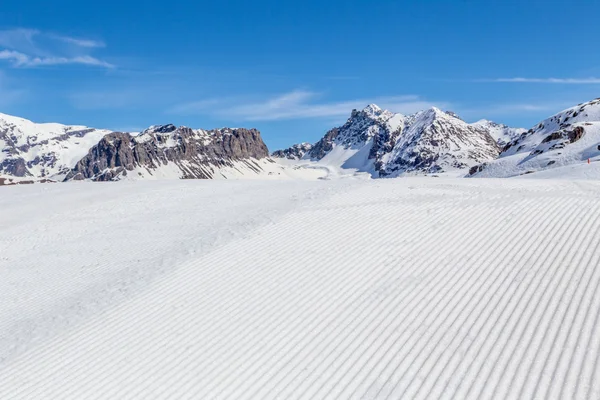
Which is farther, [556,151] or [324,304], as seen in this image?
[556,151]

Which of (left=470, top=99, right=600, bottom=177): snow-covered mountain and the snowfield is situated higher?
(left=470, top=99, right=600, bottom=177): snow-covered mountain

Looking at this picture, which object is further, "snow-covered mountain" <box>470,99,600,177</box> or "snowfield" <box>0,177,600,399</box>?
"snow-covered mountain" <box>470,99,600,177</box>

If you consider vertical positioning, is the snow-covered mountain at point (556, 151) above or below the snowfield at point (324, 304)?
above

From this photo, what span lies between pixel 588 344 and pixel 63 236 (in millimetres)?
21240

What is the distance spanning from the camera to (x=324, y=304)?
12.2 meters

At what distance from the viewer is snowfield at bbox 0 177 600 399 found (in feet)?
30.0

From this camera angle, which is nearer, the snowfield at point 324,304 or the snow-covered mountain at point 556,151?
the snowfield at point 324,304

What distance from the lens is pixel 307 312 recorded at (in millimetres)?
11883

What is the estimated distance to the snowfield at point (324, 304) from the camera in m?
9.13

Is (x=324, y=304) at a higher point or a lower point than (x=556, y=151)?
lower

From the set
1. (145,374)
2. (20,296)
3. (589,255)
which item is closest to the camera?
(145,374)

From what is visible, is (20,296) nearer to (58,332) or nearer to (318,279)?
(58,332)

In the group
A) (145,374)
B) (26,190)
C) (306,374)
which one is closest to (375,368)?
(306,374)

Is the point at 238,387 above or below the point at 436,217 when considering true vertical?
below
